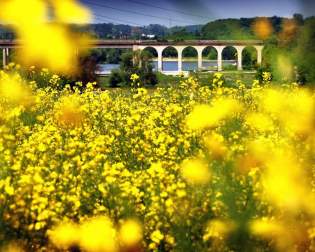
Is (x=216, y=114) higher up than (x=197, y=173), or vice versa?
(x=216, y=114)

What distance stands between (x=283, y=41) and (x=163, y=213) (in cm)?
185

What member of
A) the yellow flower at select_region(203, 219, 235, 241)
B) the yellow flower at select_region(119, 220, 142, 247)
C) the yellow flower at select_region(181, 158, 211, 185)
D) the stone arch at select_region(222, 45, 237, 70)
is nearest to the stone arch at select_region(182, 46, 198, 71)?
the stone arch at select_region(222, 45, 237, 70)

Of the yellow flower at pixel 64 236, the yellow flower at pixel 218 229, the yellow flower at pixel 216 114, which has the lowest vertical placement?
the yellow flower at pixel 64 236

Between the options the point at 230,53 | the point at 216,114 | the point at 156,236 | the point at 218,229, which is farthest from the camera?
the point at 216,114

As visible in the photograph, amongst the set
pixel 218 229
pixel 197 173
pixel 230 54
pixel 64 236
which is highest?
pixel 230 54

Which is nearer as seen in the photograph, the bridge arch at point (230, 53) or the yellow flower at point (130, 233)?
the bridge arch at point (230, 53)

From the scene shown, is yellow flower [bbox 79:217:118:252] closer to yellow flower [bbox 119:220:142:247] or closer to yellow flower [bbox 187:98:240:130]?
yellow flower [bbox 119:220:142:247]

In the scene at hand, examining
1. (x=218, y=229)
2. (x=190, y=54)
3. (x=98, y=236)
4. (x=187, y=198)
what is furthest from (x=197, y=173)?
(x=190, y=54)

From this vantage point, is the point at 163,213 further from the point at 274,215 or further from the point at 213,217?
the point at 274,215

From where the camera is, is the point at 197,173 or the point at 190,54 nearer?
the point at 197,173

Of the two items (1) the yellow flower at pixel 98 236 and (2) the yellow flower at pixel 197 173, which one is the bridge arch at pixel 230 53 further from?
(1) the yellow flower at pixel 98 236

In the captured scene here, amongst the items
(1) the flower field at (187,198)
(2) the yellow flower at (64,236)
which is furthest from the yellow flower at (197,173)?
(2) the yellow flower at (64,236)

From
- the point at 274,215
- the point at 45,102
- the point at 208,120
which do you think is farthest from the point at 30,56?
the point at 45,102

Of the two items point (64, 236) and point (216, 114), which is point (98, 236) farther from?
point (216, 114)
